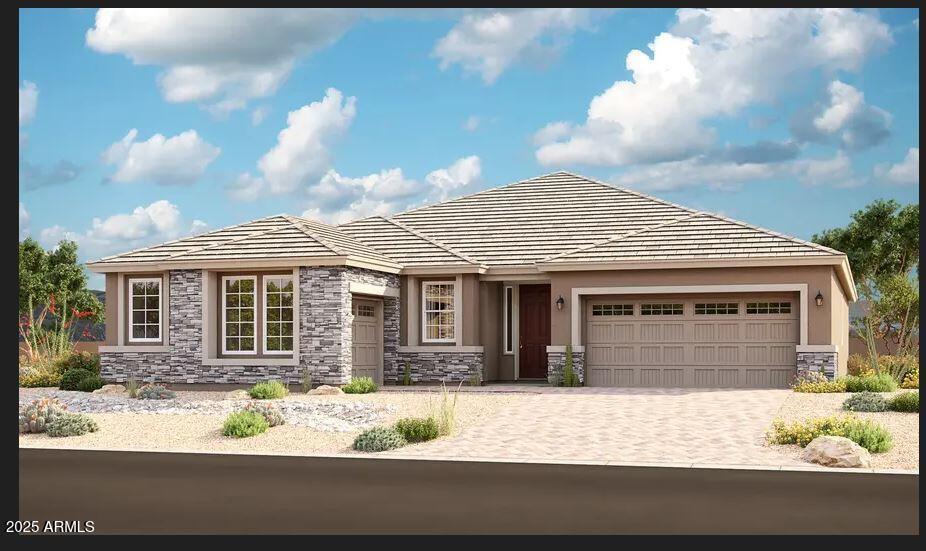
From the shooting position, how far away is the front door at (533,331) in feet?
91.6

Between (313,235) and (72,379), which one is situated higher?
(313,235)

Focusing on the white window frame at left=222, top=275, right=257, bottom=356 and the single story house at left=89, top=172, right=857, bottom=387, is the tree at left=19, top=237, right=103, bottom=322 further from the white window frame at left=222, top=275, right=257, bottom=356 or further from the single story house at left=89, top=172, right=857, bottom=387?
the white window frame at left=222, top=275, right=257, bottom=356

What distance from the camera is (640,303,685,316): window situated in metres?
24.9

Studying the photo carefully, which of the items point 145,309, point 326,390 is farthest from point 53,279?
point 326,390

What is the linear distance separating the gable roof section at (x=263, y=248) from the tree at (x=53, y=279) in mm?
14159

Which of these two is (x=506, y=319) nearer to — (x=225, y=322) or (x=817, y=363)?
(x=225, y=322)

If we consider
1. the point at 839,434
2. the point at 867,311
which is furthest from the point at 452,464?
the point at 867,311

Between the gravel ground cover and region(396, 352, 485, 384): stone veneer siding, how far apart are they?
308 inches

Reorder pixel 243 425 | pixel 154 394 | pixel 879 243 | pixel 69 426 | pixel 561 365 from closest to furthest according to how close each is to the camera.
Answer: pixel 243 425 < pixel 69 426 < pixel 154 394 < pixel 561 365 < pixel 879 243

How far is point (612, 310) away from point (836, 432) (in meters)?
10.2

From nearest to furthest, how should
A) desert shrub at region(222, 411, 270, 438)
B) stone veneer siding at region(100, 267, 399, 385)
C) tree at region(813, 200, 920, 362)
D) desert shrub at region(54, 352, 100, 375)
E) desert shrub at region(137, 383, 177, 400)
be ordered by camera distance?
1. desert shrub at region(222, 411, 270, 438)
2. desert shrub at region(137, 383, 177, 400)
3. stone veneer siding at region(100, 267, 399, 385)
4. desert shrub at region(54, 352, 100, 375)
5. tree at region(813, 200, 920, 362)

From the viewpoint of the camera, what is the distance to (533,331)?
2808cm

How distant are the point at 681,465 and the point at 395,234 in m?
16.7

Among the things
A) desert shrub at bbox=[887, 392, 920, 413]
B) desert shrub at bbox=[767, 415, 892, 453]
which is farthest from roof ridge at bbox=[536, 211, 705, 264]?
desert shrub at bbox=[767, 415, 892, 453]
